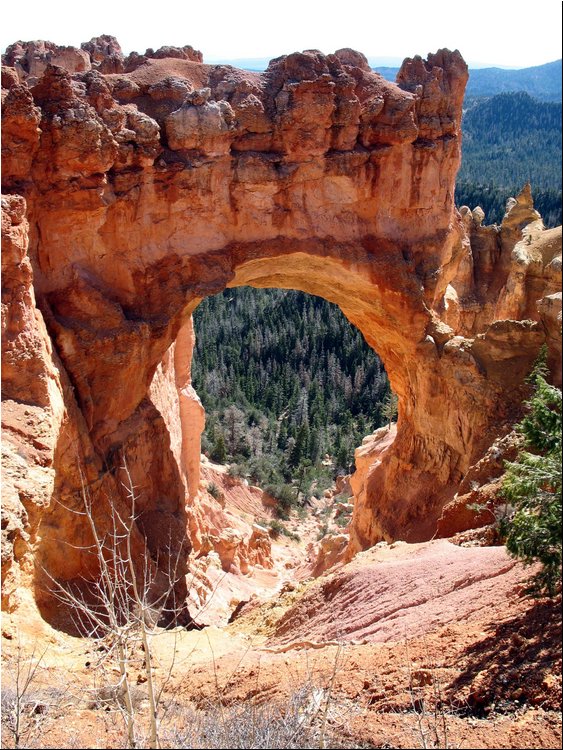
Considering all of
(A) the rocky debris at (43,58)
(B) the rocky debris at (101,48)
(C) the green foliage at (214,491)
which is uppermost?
(B) the rocky debris at (101,48)

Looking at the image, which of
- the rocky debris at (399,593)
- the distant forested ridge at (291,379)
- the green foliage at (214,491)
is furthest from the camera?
the distant forested ridge at (291,379)

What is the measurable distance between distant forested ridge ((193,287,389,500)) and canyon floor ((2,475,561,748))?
810 inches

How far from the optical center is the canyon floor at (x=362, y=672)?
654cm

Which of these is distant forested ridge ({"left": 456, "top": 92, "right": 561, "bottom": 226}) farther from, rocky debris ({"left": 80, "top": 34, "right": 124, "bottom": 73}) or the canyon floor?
the canyon floor

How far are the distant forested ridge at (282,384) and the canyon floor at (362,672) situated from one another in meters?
20.6

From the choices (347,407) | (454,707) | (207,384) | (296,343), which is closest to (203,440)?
(207,384)

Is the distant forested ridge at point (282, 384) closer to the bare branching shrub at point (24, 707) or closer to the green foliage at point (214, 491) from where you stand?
the green foliage at point (214, 491)

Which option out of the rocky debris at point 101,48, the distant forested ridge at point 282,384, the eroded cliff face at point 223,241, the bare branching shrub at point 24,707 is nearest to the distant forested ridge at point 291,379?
the distant forested ridge at point 282,384

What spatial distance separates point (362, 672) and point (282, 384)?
33269 millimetres

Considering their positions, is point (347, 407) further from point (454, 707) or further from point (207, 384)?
point (454, 707)

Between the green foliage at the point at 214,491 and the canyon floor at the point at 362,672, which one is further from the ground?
the canyon floor at the point at 362,672

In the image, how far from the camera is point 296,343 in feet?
150

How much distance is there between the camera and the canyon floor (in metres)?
6.54

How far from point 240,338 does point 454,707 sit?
132ft
